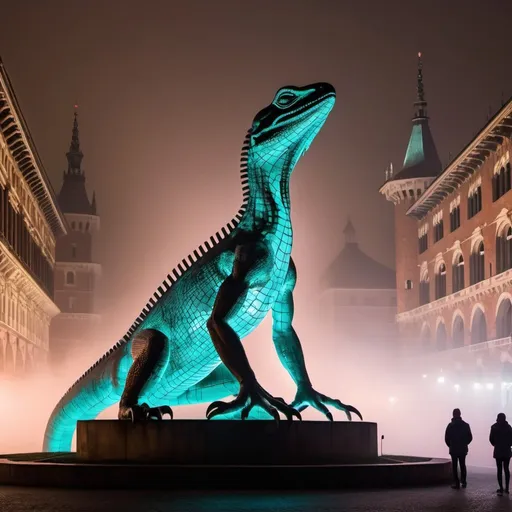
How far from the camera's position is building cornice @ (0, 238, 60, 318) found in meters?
44.1

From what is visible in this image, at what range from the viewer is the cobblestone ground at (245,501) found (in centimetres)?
999

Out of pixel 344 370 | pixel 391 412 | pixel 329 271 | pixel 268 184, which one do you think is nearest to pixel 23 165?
pixel 391 412

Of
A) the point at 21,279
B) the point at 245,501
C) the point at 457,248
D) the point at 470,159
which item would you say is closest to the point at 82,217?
the point at 21,279

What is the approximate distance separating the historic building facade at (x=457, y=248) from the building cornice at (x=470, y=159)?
0.16 ft

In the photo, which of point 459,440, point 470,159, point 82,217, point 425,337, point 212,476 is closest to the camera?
point 212,476

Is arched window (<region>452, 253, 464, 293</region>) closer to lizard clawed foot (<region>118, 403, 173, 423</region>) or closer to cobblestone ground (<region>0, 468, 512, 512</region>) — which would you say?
lizard clawed foot (<region>118, 403, 173, 423</region>)

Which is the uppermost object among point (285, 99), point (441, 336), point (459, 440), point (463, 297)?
point (463, 297)

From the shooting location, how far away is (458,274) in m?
53.9

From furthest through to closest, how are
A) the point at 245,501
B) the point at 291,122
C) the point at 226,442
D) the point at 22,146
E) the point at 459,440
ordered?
the point at 22,146 → the point at 459,440 → the point at 291,122 → the point at 226,442 → the point at 245,501

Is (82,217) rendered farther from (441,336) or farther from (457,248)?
(457,248)

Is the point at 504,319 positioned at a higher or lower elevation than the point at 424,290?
lower

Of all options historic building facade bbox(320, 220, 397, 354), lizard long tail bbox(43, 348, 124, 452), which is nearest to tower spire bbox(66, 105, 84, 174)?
historic building facade bbox(320, 220, 397, 354)

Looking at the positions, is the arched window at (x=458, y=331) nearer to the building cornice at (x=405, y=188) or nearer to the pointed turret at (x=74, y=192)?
the building cornice at (x=405, y=188)

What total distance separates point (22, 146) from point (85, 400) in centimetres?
3250
